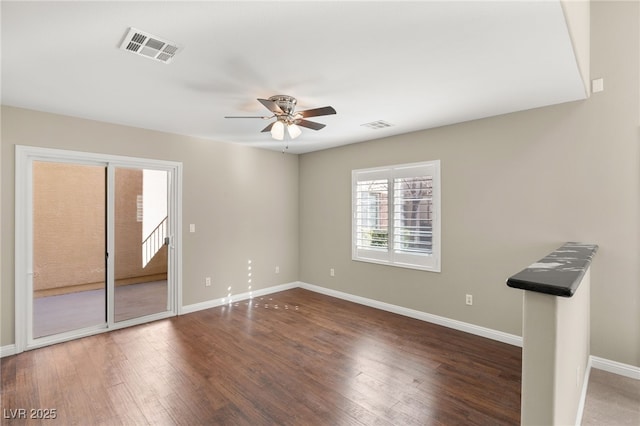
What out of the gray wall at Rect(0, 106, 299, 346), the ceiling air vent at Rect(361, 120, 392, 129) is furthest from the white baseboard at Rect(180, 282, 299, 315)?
the ceiling air vent at Rect(361, 120, 392, 129)

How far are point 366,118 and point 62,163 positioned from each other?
3.71 m

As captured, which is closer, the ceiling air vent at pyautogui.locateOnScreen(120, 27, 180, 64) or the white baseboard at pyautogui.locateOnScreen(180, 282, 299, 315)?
the ceiling air vent at pyautogui.locateOnScreen(120, 27, 180, 64)

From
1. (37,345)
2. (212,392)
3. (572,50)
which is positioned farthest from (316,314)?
(572,50)

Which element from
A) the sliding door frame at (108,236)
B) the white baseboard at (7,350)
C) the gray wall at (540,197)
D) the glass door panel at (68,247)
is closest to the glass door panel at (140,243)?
the sliding door frame at (108,236)

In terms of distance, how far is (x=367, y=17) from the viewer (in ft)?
5.98

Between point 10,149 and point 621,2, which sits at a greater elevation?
point 621,2

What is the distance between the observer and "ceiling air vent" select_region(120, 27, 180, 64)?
6.64ft

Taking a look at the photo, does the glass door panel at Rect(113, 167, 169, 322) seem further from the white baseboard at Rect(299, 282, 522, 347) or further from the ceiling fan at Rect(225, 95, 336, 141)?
the white baseboard at Rect(299, 282, 522, 347)

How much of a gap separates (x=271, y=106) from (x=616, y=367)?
405cm

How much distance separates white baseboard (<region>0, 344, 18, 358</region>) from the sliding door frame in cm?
3

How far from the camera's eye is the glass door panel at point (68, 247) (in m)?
3.67

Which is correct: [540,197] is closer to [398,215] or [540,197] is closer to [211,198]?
[398,215]

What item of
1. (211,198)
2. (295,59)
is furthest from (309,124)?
(211,198)

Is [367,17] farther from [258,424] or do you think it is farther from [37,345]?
[37,345]
